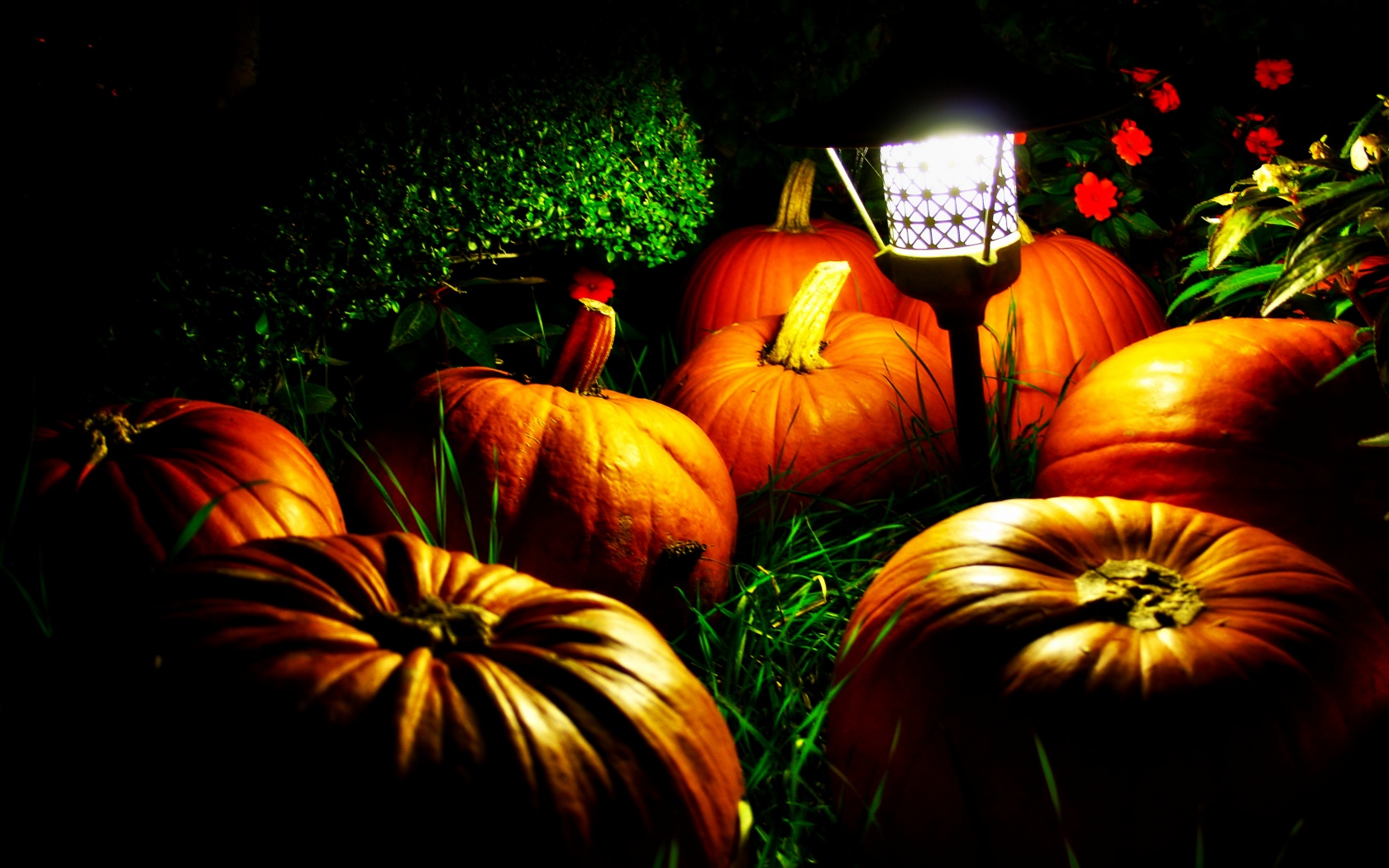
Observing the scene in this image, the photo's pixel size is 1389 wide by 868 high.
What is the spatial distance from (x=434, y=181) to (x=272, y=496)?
0.79 m

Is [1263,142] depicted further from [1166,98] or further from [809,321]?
[809,321]

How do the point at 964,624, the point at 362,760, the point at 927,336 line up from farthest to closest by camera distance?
the point at 927,336 → the point at 964,624 → the point at 362,760

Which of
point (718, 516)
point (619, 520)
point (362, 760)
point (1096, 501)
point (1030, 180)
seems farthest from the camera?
point (1030, 180)

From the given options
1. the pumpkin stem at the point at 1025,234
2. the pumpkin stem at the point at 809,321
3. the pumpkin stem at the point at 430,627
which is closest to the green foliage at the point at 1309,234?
the pumpkin stem at the point at 1025,234

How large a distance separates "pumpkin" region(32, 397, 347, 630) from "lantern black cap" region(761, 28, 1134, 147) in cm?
104

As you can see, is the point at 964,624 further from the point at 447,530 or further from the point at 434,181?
the point at 434,181

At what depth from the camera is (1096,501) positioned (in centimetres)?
157

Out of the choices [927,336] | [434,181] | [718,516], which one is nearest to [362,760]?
[718,516]

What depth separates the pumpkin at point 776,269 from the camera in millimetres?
2924

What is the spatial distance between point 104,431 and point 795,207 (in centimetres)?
199

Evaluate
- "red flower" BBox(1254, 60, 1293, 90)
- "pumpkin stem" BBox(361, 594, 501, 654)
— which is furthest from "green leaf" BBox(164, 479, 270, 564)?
"red flower" BBox(1254, 60, 1293, 90)

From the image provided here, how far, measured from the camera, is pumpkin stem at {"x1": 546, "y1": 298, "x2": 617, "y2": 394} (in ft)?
6.39

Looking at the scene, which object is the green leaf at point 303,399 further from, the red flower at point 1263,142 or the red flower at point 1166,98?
the red flower at point 1263,142

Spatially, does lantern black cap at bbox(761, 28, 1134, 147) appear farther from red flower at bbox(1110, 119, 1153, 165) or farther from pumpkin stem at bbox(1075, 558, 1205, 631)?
red flower at bbox(1110, 119, 1153, 165)
